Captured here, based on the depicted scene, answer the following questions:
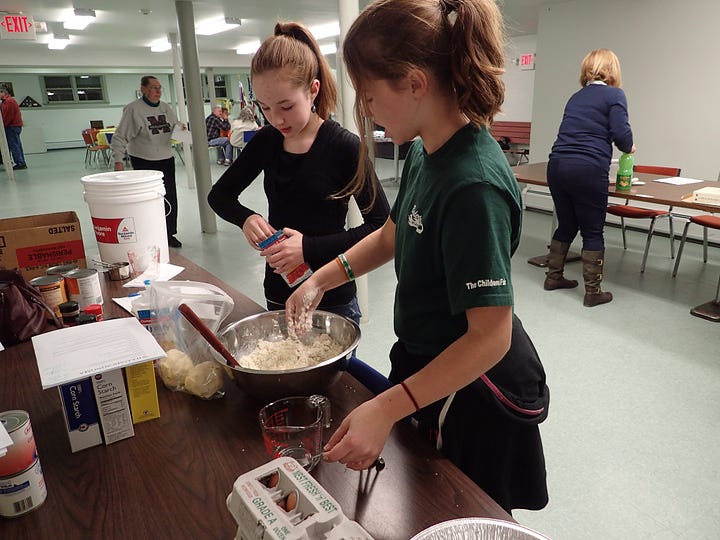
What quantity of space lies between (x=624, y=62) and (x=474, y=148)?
539 cm

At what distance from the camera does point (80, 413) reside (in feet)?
2.84

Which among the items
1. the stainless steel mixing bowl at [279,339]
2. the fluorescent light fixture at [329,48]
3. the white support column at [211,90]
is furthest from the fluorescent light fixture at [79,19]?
the stainless steel mixing bowl at [279,339]

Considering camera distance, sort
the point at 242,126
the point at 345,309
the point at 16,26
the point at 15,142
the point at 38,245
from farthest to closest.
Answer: the point at 15,142 < the point at 242,126 < the point at 16,26 < the point at 38,245 < the point at 345,309

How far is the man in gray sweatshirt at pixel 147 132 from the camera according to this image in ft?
15.1

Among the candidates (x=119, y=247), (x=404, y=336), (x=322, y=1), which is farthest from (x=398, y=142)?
(x=322, y=1)

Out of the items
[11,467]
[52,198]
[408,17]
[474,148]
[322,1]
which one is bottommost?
[52,198]

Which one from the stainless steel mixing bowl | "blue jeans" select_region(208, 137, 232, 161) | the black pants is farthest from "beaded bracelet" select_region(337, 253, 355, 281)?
"blue jeans" select_region(208, 137, 232, 161)

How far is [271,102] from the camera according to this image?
1.31 metres

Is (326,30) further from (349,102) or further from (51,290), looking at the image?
(51,290)

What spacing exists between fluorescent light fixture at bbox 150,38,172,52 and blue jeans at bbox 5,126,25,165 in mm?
3326

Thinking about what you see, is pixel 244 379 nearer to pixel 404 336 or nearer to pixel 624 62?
pixel 404 336

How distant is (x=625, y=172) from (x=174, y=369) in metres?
3.45

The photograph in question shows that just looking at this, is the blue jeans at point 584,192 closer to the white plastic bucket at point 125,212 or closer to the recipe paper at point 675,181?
the recipe paper at point 675,181

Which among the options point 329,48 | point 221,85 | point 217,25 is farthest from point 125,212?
point 221,85
